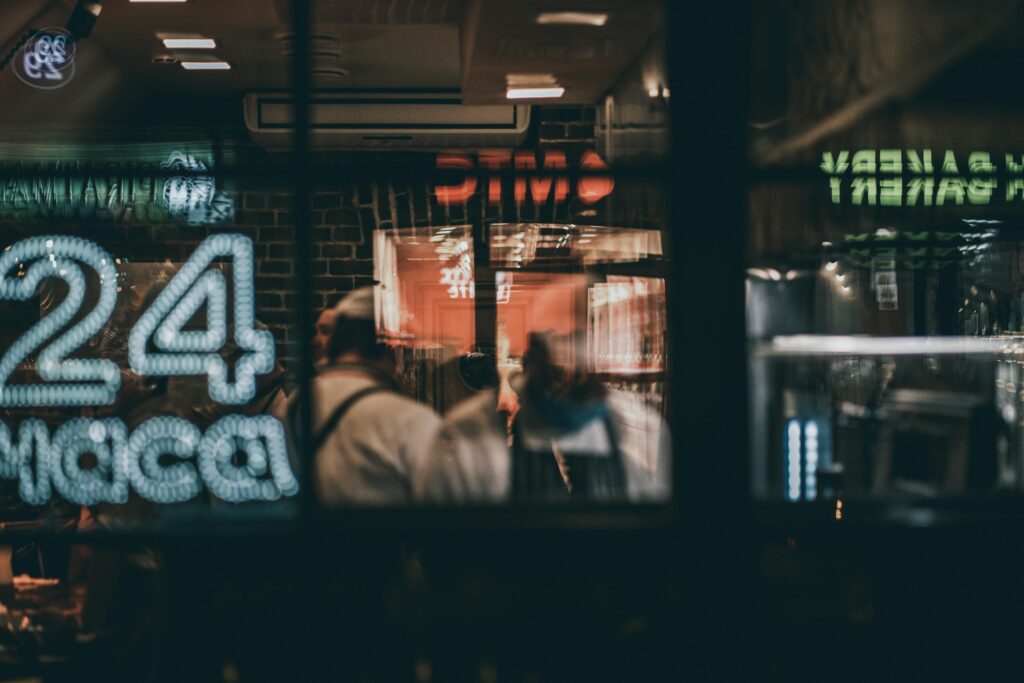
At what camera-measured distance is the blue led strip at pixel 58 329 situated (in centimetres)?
299

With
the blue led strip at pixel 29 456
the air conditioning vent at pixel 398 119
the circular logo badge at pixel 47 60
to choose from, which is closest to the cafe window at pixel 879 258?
the blue led strip at pixel 29 456

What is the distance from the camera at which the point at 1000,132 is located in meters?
3.53

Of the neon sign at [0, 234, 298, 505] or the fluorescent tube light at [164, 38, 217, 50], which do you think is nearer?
the neon sign at [0, 234, 298, 505]

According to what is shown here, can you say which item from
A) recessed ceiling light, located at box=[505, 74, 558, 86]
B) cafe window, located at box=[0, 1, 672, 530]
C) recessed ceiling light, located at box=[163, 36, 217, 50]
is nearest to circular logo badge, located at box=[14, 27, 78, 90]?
cafe window, located at box=[0, 1, 672, 530]

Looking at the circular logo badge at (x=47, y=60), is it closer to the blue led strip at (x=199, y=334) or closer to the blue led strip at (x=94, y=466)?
the blue led strip at (x=199, y=334)

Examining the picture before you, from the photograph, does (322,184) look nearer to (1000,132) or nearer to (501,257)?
(1000,132)

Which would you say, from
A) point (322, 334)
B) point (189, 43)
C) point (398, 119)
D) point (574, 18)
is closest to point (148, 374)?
point (322, 334)

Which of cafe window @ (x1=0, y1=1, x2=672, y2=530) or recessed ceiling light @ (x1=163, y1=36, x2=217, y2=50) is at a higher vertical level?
recessed ceiling light @ (x1=163, y1=36, x2=217, y2=50)

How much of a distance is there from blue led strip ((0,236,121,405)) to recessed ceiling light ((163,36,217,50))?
2.57 metres

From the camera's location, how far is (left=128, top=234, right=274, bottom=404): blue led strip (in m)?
2.93

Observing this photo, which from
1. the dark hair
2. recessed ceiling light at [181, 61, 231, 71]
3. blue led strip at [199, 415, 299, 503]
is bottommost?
blue led strip at [199, 415, 299, 503]

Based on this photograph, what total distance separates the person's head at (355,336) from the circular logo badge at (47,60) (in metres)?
2.85

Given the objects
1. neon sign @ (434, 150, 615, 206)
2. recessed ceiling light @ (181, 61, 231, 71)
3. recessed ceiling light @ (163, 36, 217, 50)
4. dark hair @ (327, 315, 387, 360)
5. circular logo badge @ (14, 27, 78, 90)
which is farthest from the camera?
recessed ceiling light @ (181, 61, 231, 71)

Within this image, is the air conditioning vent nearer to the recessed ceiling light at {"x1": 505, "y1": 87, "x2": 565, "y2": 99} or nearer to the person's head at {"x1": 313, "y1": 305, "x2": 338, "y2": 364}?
the recessed ceiling light at {"x1": 505, "y1": 87, "x2": 565, "y2": 99}
